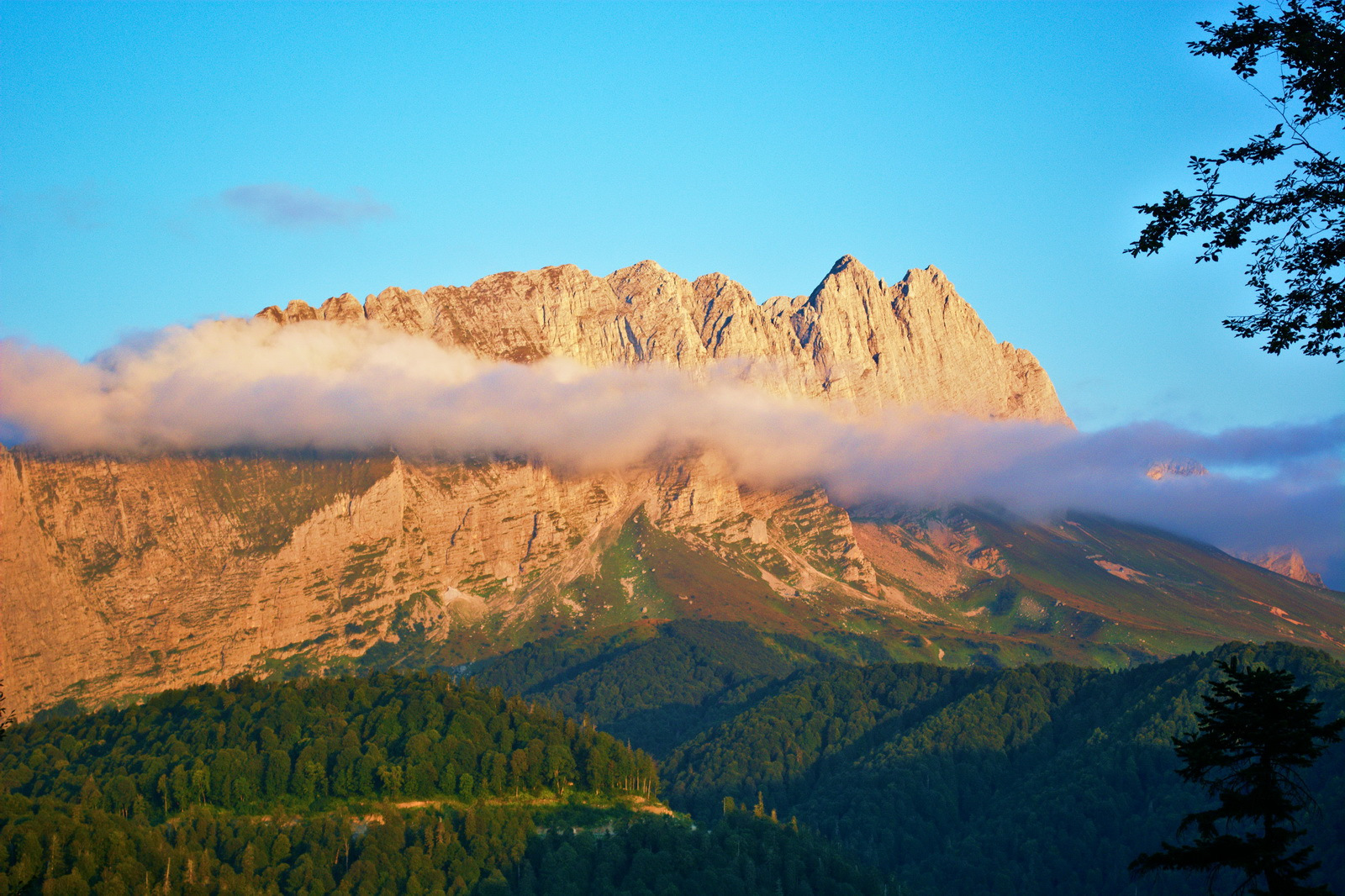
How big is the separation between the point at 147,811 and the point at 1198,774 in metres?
164

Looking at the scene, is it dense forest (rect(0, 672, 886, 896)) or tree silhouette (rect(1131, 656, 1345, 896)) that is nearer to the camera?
tree silhouette (rect(1131, 656, 1345, 896))

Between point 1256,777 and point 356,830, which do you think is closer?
point 1256,777

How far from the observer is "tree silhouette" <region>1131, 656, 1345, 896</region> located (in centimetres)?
3531

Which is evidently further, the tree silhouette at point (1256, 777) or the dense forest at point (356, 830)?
the dense forest at point (356, 830)

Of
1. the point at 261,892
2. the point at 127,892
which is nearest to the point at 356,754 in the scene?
the point at 261,892

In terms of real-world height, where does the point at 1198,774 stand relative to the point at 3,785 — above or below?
above

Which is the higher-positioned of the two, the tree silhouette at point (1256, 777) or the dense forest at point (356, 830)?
the tree silhouette at point (1256, 777)

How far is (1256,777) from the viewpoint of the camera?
121 ft

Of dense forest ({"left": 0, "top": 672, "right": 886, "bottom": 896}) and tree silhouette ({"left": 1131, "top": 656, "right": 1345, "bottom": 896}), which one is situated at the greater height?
tree silhouette ({"left": 1131, "top": 656, "right": 1345, "bottom": 896})

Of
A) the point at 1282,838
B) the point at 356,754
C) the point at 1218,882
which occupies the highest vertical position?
the point at 1282,838

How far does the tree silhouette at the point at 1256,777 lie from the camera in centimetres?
3531

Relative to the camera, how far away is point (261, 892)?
145875mm

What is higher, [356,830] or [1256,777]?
[1256,777]

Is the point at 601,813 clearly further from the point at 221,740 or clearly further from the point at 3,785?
the point at 3,785
